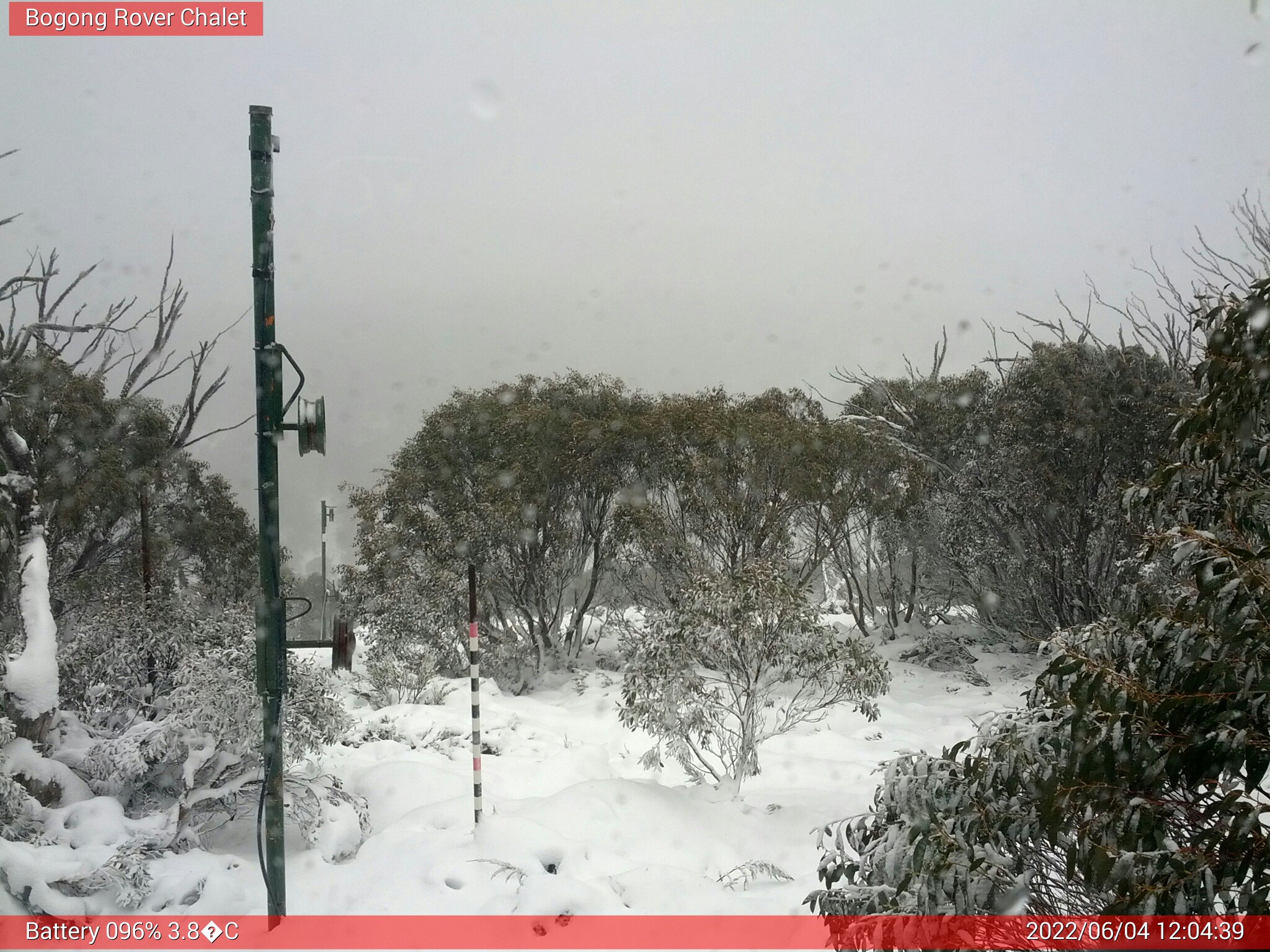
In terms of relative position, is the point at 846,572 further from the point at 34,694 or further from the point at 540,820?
the point at 34,694

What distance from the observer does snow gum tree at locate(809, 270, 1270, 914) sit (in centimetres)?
179

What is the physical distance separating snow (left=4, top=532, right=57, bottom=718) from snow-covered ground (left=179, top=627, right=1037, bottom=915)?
3.71 ft

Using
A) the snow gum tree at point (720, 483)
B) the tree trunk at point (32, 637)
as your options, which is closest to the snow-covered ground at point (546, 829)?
the tree trunk at point (32, 637)

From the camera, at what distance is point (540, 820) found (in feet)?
17.3

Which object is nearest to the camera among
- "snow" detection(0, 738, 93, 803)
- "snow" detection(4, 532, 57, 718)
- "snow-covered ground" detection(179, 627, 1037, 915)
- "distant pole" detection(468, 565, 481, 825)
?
"snow-covered ground" detection(179, 627, 1037, 915)

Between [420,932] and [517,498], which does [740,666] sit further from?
[517,498]

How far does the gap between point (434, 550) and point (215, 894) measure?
9.09 m

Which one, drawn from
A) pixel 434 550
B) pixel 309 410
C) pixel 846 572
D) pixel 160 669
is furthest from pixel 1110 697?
pixel 846 572

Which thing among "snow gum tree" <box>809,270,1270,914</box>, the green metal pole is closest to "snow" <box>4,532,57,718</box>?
the green metal pole

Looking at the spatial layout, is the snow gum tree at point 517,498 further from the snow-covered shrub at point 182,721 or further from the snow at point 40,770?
the snow at point 40,770

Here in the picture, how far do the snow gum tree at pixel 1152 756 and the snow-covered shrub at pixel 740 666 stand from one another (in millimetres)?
3549

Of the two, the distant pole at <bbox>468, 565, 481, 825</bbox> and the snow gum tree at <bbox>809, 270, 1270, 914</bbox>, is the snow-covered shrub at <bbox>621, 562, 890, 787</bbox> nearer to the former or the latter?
the distant pole at <bbox>468, 565, 481, 825</bbox>

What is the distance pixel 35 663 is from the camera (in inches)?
181

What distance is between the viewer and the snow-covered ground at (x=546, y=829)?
4.27m
